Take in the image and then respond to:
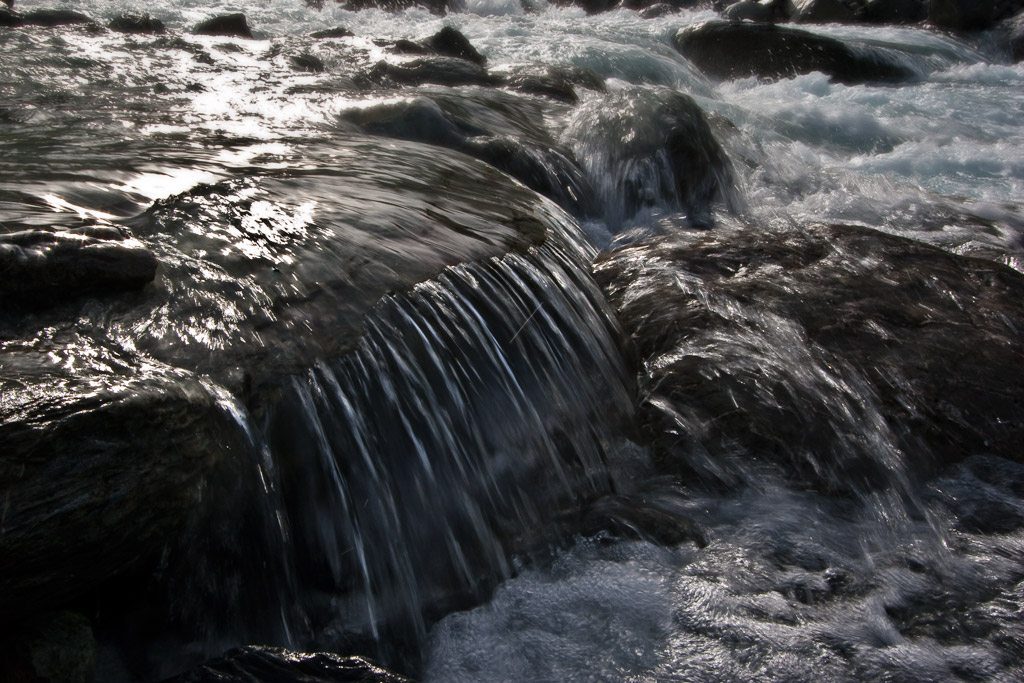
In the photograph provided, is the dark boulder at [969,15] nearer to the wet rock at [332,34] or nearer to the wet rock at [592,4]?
the wet rock at [592,4]

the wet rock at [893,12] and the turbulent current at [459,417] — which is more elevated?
the wet rock at [893,12]

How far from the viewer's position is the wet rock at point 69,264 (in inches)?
107

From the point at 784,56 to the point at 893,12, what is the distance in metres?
5.74

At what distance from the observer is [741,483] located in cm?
371

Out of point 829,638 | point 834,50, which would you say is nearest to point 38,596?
point 829,638

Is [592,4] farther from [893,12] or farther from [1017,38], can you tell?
[1017,38]

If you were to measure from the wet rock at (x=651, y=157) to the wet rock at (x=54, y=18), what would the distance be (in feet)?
16.0

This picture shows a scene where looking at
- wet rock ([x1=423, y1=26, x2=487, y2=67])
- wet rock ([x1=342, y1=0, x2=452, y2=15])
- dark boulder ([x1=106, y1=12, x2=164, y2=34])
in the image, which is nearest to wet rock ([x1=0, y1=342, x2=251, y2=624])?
dark boulder ([x1=106, y1=12, x2=164, y2=34])

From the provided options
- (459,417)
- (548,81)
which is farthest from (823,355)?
(548,81)

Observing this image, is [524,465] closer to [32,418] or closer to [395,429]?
[395,429]

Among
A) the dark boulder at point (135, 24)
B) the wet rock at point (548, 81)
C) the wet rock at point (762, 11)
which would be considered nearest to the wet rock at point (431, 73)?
the wet rock at point (548, 81)

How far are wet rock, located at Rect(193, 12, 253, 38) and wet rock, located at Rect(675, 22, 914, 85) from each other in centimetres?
731

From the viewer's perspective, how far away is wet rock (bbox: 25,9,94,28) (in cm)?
829

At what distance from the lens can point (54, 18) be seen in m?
8.48
